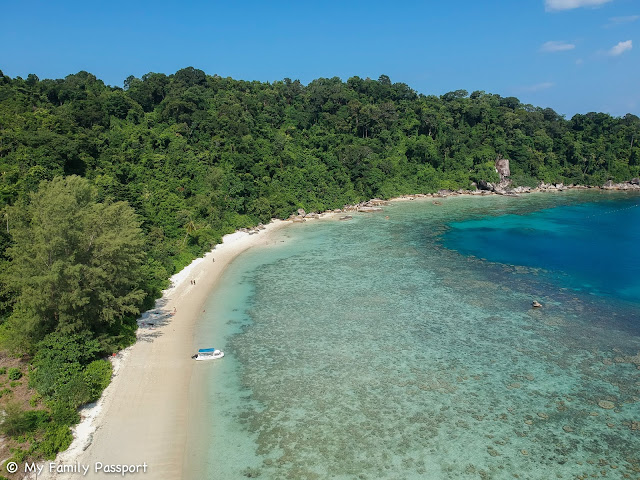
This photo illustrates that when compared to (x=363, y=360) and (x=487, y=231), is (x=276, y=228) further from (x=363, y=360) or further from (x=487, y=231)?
(x=363, y=360)

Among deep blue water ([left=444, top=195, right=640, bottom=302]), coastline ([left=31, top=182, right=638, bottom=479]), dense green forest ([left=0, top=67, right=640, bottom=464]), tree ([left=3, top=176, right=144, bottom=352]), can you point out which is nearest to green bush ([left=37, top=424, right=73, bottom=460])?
dense green forest ([left=0, top=67, right=640, bottom=464])

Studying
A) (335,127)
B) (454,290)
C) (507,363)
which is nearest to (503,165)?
(335,127)

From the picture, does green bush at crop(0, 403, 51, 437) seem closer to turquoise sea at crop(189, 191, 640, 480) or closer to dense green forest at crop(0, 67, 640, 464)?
dense green forest at crop(0, 67, 640, 464)

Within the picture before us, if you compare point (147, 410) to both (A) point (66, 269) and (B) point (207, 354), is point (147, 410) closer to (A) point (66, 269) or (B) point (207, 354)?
(B) point (207, 354)

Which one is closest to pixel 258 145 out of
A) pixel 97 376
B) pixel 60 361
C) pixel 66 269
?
pixel 66 269

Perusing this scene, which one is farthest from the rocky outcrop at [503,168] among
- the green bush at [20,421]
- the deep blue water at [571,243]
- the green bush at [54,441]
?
the green bush at [20,421]

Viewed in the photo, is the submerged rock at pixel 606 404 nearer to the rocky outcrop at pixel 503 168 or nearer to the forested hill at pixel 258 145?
the forested hill at pixel 258 145
